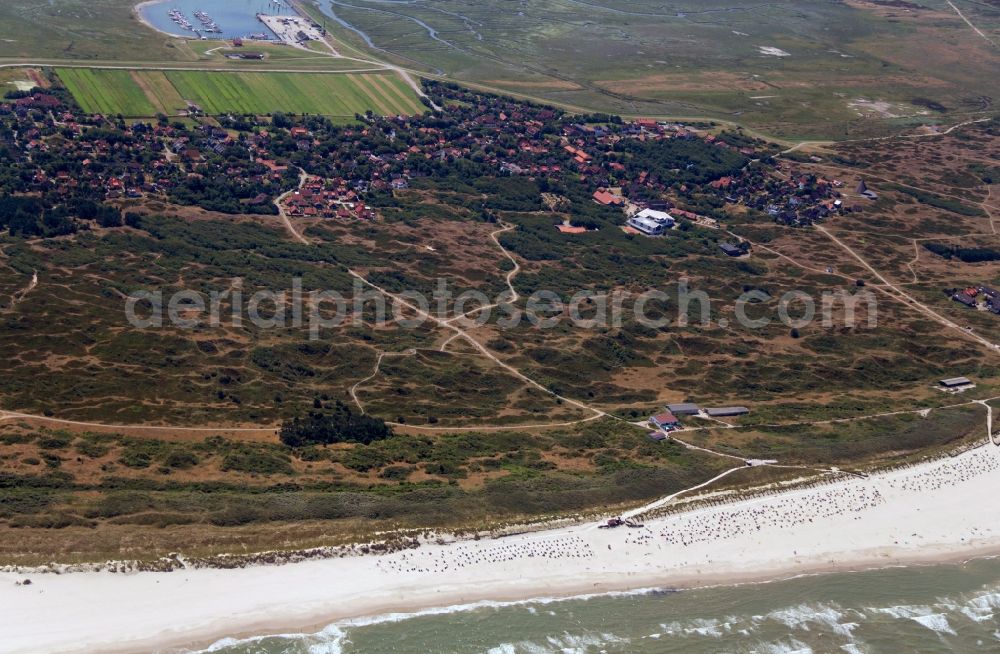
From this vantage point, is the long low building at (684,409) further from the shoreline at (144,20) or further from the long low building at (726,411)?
the shoreline at (144,20)

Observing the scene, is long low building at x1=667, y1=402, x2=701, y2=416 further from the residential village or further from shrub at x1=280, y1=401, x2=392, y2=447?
the residential village

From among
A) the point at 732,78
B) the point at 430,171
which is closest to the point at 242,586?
the point at 430,171

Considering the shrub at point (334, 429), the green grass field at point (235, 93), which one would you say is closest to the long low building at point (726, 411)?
the shrub at point (334, 429)

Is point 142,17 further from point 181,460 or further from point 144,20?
point 181,460

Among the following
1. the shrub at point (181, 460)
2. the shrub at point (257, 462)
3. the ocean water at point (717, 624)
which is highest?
the shrub at point (181, 460)

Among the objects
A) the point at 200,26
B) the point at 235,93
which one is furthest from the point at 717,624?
the point at 200,26

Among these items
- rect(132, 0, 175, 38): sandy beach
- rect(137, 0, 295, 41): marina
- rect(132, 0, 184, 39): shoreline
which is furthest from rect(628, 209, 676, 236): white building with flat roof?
rect(132, 0, 175, 38): sandy beach
